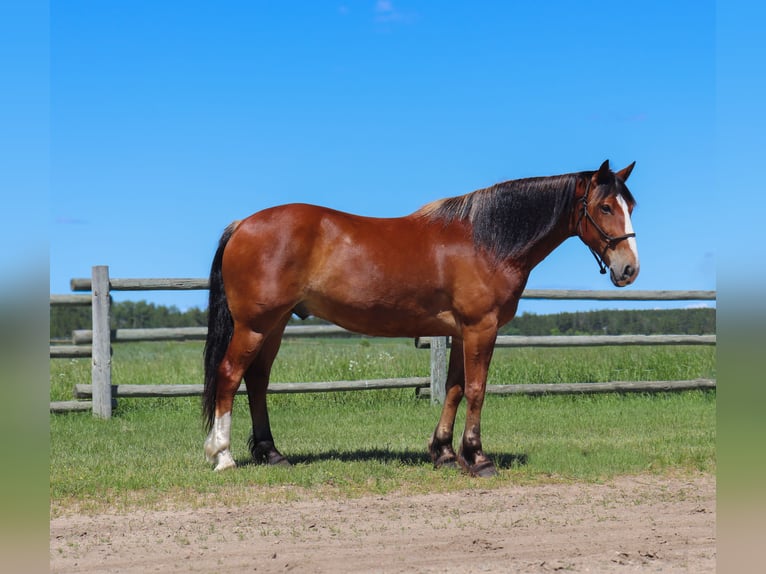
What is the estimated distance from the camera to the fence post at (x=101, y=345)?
10.1 meters

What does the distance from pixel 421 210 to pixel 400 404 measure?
16.0 ft

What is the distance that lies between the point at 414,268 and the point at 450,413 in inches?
52.2

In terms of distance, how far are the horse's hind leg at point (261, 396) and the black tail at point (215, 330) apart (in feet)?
1.08

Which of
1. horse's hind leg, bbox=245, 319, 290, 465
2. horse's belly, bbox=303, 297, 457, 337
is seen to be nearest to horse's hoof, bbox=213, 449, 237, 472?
horse's hind leg, bbox=245, 319, 290, 465

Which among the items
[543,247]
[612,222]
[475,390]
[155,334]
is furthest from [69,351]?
[612,222]

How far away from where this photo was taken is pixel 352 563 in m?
4.05

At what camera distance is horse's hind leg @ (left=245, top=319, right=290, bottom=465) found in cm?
A: 671

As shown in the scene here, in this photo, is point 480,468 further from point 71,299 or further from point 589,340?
point 71,299

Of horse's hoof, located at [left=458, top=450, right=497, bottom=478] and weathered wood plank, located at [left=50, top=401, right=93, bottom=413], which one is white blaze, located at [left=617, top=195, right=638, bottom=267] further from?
weathered wood plank, located at [left=50, top=401, right=93, bottom=413]

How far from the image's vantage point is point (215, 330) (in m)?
6.60

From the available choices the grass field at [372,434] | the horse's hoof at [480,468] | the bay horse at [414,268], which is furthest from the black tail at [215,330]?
the horse's hoof at [480,468]
